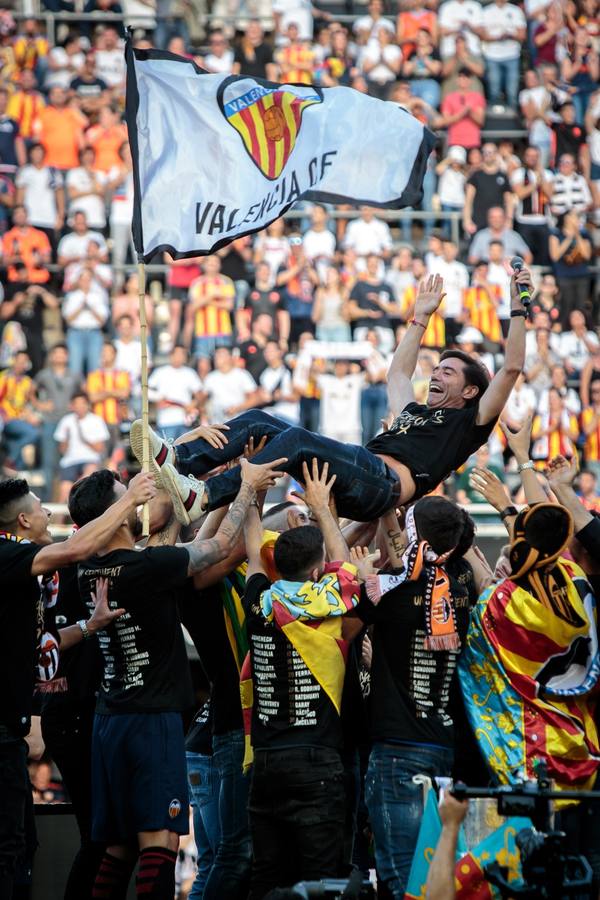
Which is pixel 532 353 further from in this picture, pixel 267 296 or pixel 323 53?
pixel 323 53

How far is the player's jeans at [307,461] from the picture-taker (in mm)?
6641

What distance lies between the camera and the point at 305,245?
16.5 meters

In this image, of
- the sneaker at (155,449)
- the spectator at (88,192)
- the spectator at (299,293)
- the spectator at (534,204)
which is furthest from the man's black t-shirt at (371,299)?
the sneaker at (155,449)

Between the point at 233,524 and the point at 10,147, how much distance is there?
39.6 ft

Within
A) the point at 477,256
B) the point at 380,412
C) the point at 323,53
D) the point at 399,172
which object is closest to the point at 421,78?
the point at 323,53

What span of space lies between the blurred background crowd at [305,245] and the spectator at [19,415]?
0.08 ft

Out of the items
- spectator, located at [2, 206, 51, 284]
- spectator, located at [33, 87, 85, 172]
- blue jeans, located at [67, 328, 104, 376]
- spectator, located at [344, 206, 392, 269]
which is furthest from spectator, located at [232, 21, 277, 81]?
blue jeans, located at [67, 328, 104, 376]

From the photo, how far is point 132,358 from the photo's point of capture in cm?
1521

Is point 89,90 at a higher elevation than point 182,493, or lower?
higher

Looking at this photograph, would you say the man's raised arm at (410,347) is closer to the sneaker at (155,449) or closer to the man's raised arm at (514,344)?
the man's raised arm at (514,344)

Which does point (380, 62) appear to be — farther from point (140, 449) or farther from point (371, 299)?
point (140, 449)

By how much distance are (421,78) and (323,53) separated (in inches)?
52.0

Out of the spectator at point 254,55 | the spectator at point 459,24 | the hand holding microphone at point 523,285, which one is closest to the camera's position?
the hand holding microphone at point 523,285

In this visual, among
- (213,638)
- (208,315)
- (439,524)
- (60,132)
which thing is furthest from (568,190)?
(439,524)
